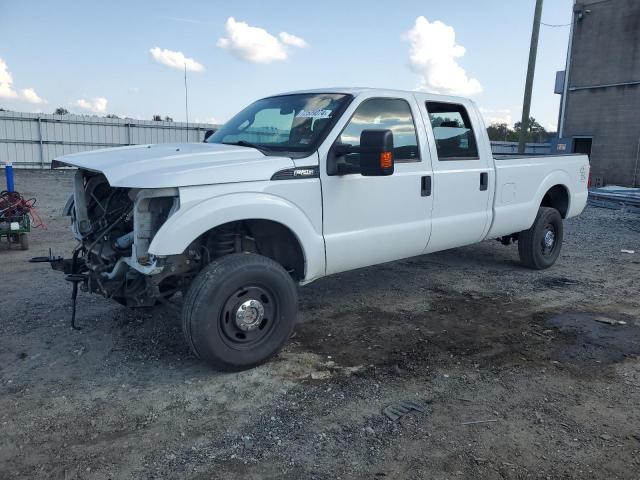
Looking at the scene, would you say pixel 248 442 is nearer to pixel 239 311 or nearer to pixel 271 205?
pixel 239 311

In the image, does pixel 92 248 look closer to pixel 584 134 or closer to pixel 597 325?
pixel 597 325

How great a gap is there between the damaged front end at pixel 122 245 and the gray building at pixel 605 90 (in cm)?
2117

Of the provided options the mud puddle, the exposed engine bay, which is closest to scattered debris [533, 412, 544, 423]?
the mud puddle

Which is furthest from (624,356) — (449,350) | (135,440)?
(135,440)

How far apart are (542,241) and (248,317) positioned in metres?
4.60

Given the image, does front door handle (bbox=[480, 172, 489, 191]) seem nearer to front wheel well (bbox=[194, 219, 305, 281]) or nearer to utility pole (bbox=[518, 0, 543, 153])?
front wheel well (bbox=[194, 219, 305, 281])

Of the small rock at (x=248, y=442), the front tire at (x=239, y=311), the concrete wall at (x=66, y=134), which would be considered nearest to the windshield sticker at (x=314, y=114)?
the front tire at (x=239, y=311)

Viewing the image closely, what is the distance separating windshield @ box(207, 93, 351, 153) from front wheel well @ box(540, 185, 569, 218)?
393cm

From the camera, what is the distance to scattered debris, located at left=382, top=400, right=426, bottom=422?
3239 millimetres

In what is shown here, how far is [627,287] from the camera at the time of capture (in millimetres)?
6145

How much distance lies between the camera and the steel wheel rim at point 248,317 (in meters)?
3.65

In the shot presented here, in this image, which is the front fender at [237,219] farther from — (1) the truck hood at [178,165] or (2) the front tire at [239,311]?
(2) the front tire at [239,311]

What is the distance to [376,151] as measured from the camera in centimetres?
384

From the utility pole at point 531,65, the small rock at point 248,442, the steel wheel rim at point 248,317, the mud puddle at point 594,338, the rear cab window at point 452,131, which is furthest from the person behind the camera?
the utility pole at point 531,65
